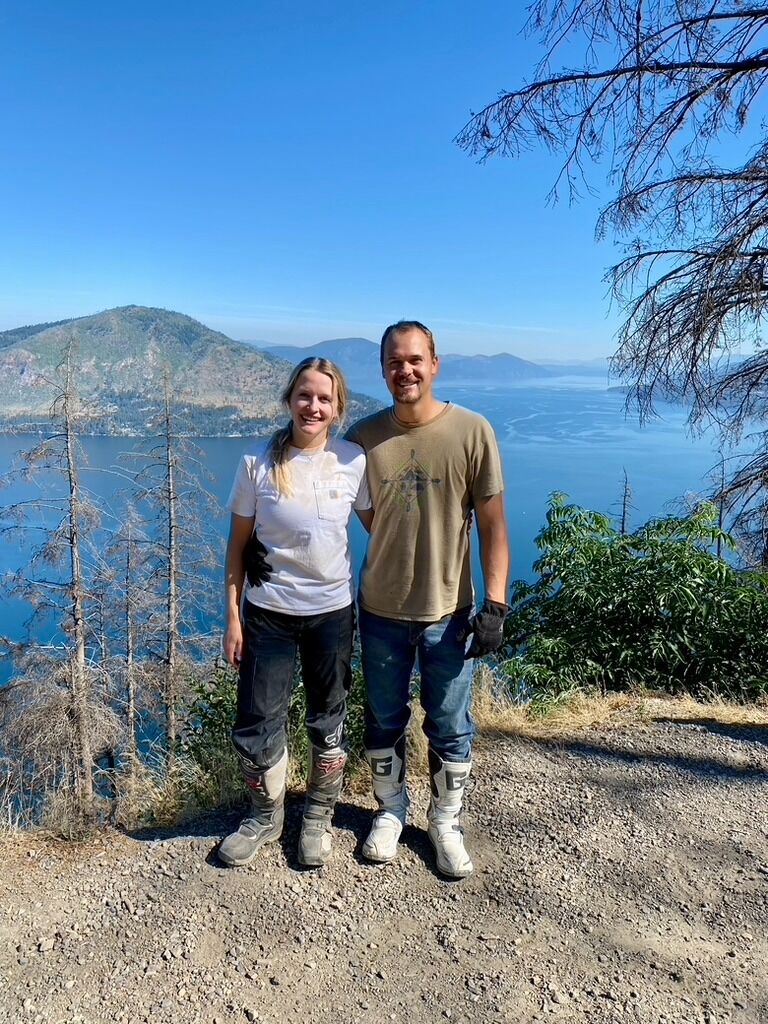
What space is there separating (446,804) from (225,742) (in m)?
1.20

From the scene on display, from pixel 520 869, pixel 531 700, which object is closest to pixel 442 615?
pixel 520 869

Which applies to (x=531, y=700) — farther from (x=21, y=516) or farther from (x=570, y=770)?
(x=21, y=516)

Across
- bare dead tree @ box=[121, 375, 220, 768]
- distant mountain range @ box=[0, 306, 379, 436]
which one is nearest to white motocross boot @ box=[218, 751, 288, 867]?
bare dead tree @ box=[121, 375, 220, 768]

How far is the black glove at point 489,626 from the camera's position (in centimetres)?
227

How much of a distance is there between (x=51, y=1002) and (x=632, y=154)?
197 inches

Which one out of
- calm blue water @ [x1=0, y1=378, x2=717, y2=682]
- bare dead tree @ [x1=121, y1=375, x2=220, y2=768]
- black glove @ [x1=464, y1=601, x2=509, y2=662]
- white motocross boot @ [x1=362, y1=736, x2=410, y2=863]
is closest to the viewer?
black glove @ [x1=464, y1=601, x2=509, y2=662]

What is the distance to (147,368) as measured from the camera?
116000 millimetres

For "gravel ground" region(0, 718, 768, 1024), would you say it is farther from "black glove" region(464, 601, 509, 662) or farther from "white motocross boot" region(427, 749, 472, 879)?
"black glove" region(464, 601, 509, 662)

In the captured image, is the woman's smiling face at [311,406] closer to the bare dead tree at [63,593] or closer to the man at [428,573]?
the man at [428,573]

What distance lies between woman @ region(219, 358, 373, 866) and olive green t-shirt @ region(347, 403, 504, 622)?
9cm

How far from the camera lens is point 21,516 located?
1177 cm

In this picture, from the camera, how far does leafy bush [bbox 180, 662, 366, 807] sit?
112 inches

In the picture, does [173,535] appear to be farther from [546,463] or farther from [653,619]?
[546,463]

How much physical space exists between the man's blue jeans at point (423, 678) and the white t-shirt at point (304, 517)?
0.25 meters
